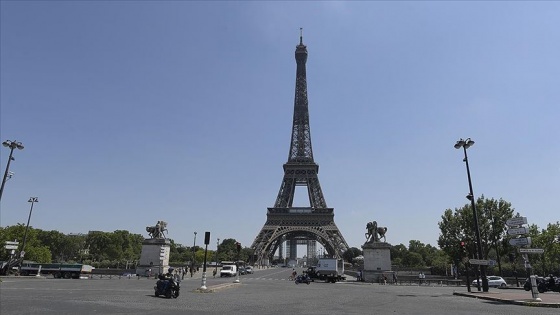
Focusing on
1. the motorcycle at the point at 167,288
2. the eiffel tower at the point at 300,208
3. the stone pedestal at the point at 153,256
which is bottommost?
the motorcycle at the point at 167,288

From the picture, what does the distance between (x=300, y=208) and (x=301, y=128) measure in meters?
24.9

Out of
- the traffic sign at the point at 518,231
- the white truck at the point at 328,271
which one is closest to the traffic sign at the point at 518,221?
the traffic sign at the point at 518,231

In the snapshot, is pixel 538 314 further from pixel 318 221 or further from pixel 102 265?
pixel 102 265

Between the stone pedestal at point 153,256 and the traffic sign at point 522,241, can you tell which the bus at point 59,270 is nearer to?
the stone pedestal at point 153,256

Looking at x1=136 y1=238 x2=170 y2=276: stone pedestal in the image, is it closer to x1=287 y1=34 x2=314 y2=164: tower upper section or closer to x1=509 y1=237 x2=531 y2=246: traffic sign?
x1=509 y1=237 x2=531 y2=246: traffic sign

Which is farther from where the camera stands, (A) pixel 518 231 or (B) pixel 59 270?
(B) pixel 59 270

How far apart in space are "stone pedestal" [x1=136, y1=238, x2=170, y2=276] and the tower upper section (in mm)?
65495

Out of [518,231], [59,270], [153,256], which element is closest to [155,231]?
[153,256]

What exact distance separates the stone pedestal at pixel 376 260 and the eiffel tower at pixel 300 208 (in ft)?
149

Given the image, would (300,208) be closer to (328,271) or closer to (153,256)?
(328,271)

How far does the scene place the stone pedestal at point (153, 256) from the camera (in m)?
46.8

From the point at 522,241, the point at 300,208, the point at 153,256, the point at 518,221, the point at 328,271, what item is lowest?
the point at 328,271

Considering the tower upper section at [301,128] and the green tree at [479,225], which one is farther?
the tower upper section at [301,128]

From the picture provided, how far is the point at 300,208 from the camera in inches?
4094
